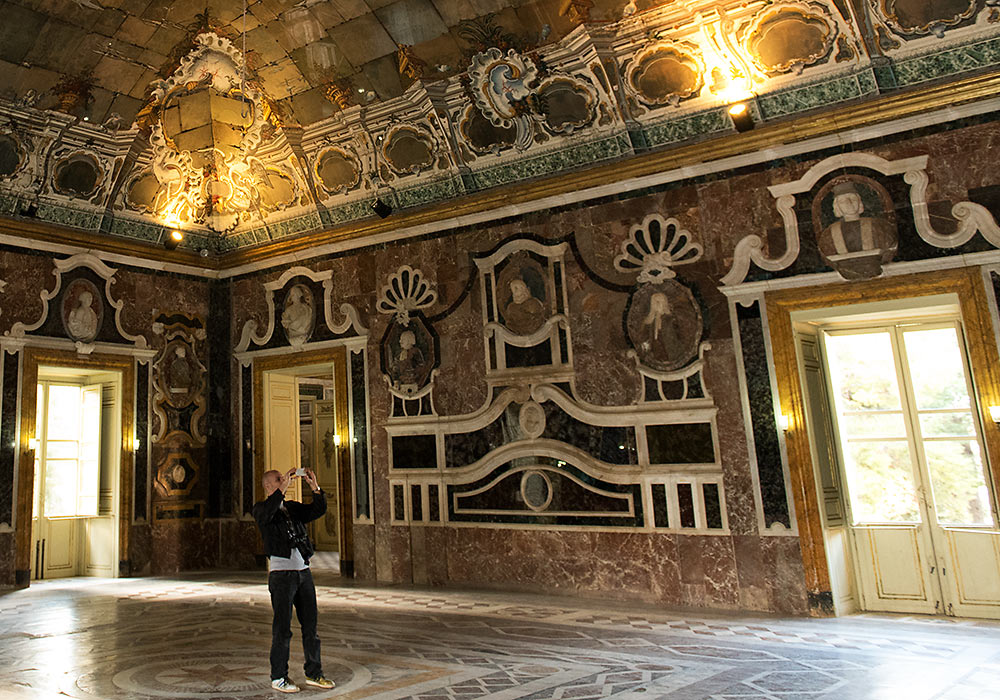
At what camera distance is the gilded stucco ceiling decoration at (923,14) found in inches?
271

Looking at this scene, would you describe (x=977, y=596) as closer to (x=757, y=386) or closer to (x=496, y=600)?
(x=757, y=386)

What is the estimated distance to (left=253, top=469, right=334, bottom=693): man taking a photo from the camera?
5090 millimetres

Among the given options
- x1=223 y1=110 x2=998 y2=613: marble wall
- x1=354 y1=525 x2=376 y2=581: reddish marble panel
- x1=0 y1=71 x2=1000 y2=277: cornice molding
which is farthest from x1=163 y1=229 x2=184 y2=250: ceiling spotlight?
x1=354 y1=525 x2=376 y2=581: reddish marble panel

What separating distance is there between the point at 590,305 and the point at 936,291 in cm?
347

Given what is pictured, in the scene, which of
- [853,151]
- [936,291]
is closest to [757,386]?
[936,291]

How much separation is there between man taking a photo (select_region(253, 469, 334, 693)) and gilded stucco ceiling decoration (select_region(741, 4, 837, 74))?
5.98m

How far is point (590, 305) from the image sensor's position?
9008 millimetres

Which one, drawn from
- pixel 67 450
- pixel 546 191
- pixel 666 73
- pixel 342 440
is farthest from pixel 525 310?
pixel 67 450

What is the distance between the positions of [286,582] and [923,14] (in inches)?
281

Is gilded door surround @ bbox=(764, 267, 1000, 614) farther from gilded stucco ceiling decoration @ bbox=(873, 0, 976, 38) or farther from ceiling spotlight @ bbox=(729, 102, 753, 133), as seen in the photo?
gilded stucco ceiling decoration @ bbox=(873, 0, 976, 38)

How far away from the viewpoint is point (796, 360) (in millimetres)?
7770

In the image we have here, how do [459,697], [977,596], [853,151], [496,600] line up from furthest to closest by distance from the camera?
[496,600] → [853,151] → [977,596] → [459,697]

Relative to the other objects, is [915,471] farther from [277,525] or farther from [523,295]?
[277,525]

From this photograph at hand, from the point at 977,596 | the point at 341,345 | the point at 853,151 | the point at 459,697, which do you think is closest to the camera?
the point at 459,697
